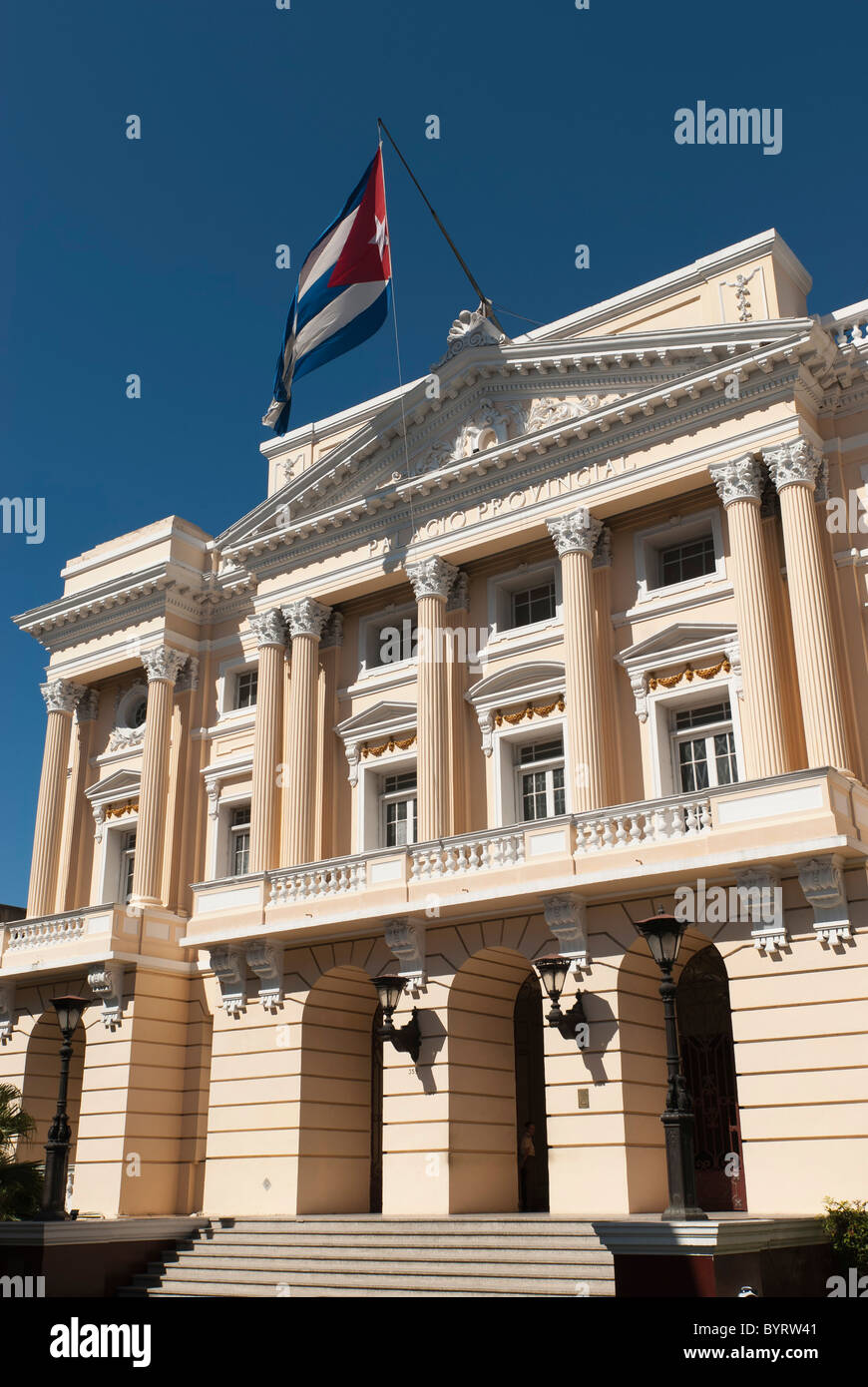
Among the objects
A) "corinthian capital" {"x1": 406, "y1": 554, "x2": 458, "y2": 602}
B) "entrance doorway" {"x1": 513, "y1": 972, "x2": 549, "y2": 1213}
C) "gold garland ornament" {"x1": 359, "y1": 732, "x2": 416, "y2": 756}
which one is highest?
"corinthian capital" {"x1": 406, "y1": 554, "x2": 458, "y2": 602}

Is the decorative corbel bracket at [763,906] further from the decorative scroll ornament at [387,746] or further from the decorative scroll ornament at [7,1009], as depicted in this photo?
the decorative scroll ornament at [7,1009]

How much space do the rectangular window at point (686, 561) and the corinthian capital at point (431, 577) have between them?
4546mm

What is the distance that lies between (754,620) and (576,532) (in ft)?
14.6

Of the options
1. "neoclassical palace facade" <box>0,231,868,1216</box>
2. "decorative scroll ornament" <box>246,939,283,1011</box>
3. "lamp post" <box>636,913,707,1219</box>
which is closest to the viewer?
"lamp post" <box>636,913,707,1219</box>

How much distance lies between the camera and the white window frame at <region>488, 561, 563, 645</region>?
2658cm

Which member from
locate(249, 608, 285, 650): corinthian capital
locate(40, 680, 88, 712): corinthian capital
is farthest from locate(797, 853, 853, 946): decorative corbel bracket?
locate(40, 680, 88, 712): corinthian capital

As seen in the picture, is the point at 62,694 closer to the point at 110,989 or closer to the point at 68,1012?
the point at 110,989

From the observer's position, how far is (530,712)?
85.4 feet

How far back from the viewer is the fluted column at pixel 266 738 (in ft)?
→ 92.3

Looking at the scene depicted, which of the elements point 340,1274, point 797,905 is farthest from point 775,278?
point 340,1274

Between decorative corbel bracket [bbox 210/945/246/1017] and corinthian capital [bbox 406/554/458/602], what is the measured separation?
8403mm

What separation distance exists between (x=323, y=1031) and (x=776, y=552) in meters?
12.9

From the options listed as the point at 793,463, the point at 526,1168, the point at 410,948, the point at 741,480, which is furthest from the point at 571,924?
the point at 793,463

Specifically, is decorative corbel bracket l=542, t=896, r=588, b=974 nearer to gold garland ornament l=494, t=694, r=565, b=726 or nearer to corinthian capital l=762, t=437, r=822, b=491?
gold garland ornament l=494, t=694, r=565, b=726
